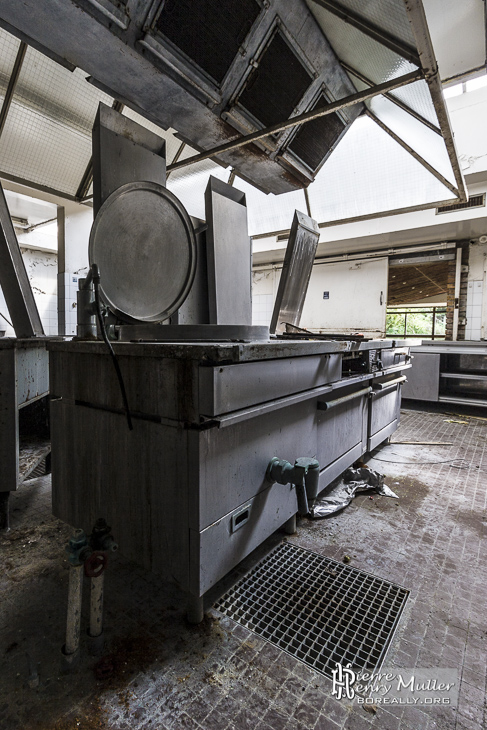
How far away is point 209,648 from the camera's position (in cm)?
116

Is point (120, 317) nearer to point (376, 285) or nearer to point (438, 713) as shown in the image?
point (438, 713)

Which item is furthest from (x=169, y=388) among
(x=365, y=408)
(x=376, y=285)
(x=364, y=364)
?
(x=376, y=285)

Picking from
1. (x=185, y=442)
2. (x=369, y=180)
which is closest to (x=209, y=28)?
(x=369, y=180)

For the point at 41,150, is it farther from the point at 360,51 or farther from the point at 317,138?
the point at 360,51

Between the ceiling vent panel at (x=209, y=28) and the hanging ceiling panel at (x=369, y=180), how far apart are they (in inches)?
63.1

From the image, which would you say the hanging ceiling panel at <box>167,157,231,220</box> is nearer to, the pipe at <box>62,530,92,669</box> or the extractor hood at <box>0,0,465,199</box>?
the extractor hood at <box>0,0,465,199</box>

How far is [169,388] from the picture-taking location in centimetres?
117

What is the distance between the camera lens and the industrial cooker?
Result: 1139 mm

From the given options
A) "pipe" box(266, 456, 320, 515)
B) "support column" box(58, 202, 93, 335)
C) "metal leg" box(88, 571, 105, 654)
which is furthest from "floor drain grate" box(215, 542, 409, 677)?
"support column" box(58, 202, 93, 335)

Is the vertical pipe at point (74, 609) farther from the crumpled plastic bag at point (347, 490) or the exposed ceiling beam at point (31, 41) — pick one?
the exposed ceiling beam at point (31, 41)

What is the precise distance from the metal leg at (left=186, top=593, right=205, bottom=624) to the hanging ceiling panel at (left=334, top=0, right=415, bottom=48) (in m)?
2.87

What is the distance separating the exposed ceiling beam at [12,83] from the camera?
2.37 m

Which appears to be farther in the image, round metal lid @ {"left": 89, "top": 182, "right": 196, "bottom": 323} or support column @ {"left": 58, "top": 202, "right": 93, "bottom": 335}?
support column @ {"left": 58, "top": 202, "right": 93, "bottom": 335}
